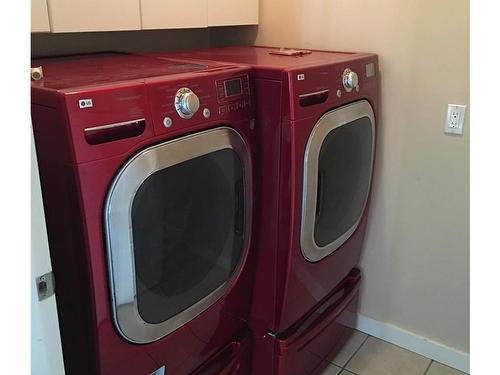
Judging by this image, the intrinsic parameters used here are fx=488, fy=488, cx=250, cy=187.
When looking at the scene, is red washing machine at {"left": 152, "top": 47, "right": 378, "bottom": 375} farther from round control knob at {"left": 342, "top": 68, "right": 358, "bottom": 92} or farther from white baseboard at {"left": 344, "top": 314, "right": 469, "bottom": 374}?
white baseboard at {"left": 344, "top": 314, "right": 469, "bottom": 374}

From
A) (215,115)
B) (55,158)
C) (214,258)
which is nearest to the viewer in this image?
(55,158)

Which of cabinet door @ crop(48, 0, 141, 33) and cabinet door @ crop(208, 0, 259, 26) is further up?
cabinet door @ crop(208, 0, 259, 26)

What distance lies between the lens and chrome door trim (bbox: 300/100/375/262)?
1.49 m

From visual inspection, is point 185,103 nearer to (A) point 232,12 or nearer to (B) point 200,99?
(B) point 200,99

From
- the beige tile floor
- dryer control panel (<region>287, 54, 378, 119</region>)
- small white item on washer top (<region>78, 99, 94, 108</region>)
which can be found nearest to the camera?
small white item on washer top (<region>78, 99, 94, 108</region>)

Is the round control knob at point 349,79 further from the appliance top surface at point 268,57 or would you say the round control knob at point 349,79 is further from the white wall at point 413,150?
the white wall at point 413,150

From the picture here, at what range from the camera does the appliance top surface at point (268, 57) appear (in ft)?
4.91

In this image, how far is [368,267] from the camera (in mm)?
2180

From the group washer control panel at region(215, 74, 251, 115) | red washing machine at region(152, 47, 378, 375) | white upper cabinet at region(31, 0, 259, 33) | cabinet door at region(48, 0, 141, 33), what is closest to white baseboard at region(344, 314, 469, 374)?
red washing machine at region(152, 47, 378, 375)

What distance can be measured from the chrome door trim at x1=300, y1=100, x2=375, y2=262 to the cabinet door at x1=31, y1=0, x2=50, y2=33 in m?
0.82

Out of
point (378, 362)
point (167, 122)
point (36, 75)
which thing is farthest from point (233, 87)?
point (378, 362)

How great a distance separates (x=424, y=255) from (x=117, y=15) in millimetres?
1484
